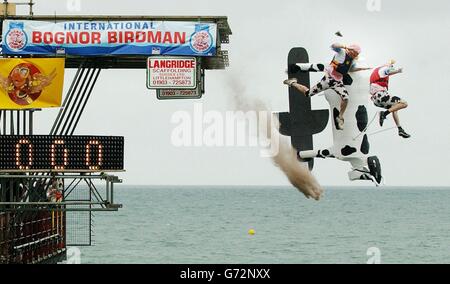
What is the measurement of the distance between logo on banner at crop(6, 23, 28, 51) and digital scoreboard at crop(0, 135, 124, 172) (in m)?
5.04

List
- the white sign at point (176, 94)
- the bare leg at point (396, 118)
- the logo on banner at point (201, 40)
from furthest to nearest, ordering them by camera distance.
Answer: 1. the white sign at point (176, 94)
2. the logo on banner at point (201, 40)
3. the bare leg at point (396, 118)

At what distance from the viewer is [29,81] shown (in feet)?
115

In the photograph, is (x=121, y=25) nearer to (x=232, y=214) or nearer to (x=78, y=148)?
(x=78, y=148)

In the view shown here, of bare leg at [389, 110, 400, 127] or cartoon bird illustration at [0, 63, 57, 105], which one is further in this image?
cartoon bird illustration at [0, 63, 57, 105]

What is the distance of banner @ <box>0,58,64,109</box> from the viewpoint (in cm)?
3466

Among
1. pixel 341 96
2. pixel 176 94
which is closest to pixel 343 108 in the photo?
pixel 341 96

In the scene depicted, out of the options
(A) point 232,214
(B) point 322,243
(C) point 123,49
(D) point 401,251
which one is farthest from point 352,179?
(A) point 232,214

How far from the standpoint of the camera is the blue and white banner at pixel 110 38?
1375 inches

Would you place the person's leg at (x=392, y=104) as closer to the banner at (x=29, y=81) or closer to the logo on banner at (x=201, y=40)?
the logo on banner at (x=201, y=40)

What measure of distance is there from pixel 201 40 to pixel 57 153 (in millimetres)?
6931

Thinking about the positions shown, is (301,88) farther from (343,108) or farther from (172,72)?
(172,72)

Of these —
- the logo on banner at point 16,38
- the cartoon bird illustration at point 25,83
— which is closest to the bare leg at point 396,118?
the cartoon bird illustration at point 25,83

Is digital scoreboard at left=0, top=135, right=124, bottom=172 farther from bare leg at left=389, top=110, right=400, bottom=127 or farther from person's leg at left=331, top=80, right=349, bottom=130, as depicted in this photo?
bare leg at left=389, top=110, right=400, bottom=127

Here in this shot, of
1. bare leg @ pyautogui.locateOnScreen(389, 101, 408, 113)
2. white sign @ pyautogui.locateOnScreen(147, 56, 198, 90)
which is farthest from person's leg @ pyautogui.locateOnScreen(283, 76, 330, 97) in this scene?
white sign @ pyautogui.locateOnScreen(147, 56, 198, 90)
